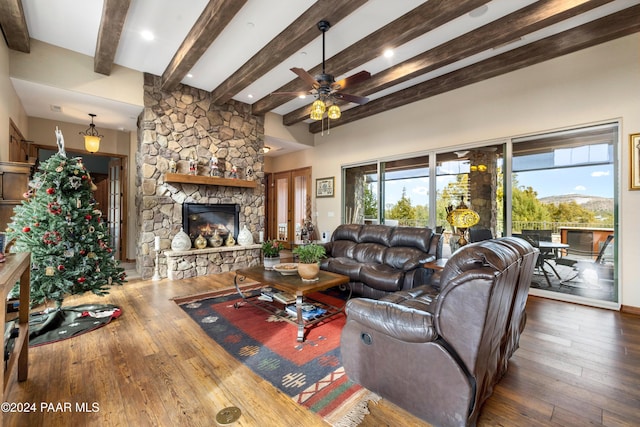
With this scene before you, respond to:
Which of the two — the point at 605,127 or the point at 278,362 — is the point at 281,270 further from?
the point at 605,127

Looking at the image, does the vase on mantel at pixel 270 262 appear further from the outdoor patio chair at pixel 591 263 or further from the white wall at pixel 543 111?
the outdoor patio chair at pixel 591 263

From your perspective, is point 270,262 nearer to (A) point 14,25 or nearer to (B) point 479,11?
(B) point 479,11

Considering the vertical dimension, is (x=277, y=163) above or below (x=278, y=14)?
below

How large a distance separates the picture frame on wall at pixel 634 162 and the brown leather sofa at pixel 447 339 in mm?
2870

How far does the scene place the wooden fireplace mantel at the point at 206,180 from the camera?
4914 mm

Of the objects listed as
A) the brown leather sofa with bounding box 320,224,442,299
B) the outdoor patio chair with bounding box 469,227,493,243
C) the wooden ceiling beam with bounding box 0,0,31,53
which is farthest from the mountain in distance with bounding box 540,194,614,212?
the wooden ceiling beam with bounding box 0,0,31,53

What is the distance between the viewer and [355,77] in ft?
10.4

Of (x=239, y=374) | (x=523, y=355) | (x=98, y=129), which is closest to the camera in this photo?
(x=239, y=374)

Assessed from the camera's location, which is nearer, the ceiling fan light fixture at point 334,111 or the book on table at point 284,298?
the book on table at point 284,298

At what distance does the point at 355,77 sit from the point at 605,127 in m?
3.35

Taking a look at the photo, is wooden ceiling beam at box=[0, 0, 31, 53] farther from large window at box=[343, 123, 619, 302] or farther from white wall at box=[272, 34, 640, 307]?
white wall at box=[272, 34, 640, 307]

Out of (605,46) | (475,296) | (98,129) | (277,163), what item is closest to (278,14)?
(475,296)

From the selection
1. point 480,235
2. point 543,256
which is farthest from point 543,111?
point 543,256

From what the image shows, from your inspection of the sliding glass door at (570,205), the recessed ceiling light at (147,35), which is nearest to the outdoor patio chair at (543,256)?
the sliding glass door at (570,205)
